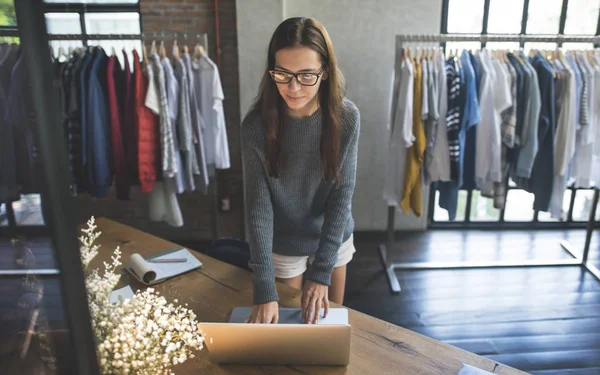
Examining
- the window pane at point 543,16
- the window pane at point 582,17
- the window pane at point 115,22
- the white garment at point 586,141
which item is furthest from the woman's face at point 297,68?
the window pane at point 582,17

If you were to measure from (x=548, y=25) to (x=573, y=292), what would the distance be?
226 centimetres

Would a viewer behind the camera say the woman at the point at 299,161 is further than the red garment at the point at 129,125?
No

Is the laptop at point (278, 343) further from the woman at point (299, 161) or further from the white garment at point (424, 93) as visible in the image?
the white garment at point (424, 93)

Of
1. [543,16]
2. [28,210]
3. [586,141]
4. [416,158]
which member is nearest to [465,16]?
[543,16]

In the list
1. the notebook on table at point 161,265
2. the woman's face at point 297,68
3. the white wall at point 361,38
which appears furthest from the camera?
the white wall at point 361,38

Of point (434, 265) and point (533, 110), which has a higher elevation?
point (533, 110)

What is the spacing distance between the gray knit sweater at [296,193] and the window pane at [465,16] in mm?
2795

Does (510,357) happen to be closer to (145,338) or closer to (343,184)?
(343,184)

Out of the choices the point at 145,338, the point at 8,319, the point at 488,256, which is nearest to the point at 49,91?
the point at 8,319

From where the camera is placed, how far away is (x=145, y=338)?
955 mm

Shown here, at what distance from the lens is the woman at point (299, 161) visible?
1379mm

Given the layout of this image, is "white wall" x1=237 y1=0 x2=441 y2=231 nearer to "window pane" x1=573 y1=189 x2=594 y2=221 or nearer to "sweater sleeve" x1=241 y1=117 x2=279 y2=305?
"window pane" x1=573 y1=189 x2=594 y2=221

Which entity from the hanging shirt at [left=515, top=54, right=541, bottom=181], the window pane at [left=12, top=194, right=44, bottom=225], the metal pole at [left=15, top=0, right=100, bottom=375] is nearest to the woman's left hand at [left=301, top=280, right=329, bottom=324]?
the metal pole at [left=15, top=0, right=100, bottom=375]

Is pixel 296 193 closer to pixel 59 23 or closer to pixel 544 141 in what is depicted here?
pixel 59 23
